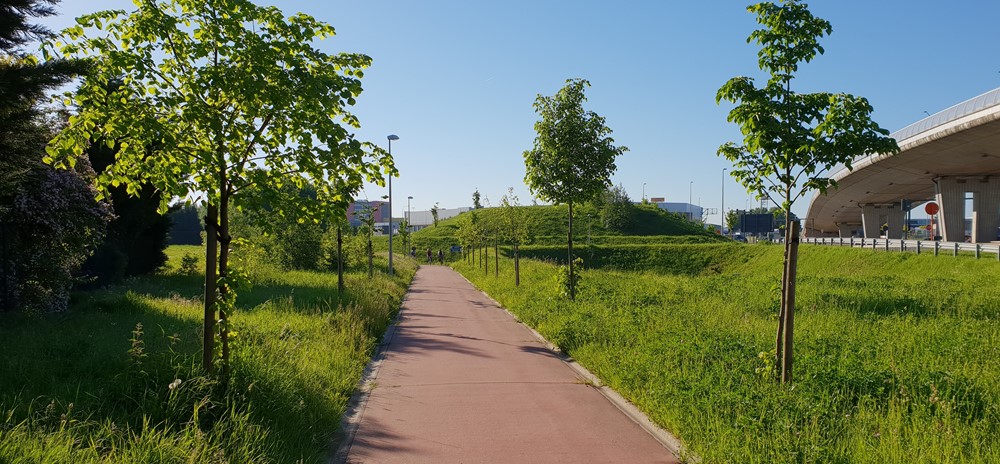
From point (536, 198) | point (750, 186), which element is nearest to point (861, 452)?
point (750, 186)

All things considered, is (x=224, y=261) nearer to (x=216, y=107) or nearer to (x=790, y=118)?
(x=216, y=107)

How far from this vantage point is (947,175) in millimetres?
40250

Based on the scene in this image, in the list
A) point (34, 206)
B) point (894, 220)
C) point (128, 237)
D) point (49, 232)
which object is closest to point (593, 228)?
point (894, 220)

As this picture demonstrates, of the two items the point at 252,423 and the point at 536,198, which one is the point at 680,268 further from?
the point at 252,423

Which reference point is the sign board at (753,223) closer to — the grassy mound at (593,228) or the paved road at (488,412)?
the grassy mound at (593,228)

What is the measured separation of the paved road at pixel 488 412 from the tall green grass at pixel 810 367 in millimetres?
517

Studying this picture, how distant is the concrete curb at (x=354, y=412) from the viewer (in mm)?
5324

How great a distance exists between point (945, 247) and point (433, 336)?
27351 mm

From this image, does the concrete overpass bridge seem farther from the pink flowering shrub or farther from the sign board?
the pink flowering shrub

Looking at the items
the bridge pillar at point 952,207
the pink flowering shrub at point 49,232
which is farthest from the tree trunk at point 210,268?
the bridge pillar at point 952,207

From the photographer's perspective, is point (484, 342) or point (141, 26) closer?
point (141, 26)

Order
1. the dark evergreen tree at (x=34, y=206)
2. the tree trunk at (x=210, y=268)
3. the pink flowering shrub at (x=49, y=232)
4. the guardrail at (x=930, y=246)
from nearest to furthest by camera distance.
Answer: the tree trunk at (x=210, y=268), the dark evergreen tree at (x=34, y=206), the pink flowering shrub at (x=49, y=232), the guardrail at (x=930, y=246)

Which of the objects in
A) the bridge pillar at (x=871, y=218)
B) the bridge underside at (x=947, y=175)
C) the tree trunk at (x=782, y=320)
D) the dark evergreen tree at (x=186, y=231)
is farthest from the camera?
the dark evergreen tree at (x=186, y=231)

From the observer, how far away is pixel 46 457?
3.82 meters
